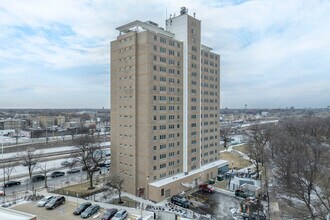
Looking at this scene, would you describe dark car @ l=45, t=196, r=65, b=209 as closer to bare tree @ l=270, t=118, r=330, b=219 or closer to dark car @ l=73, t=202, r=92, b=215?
dark car @ l=73, t=202, r=92, b=215

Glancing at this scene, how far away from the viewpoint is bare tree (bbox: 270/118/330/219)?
34.1 metres

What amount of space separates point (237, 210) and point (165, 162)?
580 inches

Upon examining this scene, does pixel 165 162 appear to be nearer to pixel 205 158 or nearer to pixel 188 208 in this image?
pixel 188 208

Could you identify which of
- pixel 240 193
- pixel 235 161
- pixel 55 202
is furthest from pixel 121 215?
pixel 235 161

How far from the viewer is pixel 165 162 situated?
4606cm

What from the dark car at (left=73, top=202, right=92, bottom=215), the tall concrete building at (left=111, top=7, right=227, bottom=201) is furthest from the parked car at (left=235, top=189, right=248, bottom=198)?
the dark car at (left=73, top=202, right=92, bottom=215)

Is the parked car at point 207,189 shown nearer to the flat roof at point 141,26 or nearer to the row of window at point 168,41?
the row of window at point 168,41

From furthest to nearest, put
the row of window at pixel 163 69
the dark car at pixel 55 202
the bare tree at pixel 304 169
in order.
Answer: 1. the row of window at pixel 163 69
2. the dark car at pixel 55 202
3. the bare tree at pixel 304 169

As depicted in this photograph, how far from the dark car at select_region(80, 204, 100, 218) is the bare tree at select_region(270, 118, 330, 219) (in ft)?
87.8

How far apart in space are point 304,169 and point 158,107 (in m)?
25.2

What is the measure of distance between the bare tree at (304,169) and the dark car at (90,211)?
87.8ft

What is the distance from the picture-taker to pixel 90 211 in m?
33.8

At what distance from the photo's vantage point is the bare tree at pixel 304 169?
112 ft

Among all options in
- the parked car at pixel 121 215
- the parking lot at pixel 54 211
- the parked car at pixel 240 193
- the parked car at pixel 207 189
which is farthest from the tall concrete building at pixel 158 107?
the parking lot at pixel 54 211
